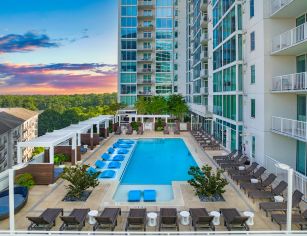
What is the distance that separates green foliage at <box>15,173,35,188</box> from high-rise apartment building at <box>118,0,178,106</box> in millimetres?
40157

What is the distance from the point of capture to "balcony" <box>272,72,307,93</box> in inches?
571

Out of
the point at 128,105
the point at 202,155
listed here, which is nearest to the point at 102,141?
the point at 202,155

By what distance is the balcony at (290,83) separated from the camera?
14498mm

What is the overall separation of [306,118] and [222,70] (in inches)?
457

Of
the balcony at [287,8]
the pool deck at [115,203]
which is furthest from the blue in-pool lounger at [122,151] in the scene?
the balcony at [287,8]

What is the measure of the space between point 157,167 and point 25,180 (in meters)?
8.93

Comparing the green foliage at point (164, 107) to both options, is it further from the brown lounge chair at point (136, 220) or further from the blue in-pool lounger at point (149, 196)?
the brown lounge chair at point (136, 220)

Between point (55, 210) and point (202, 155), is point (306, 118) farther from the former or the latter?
point (55, 210)

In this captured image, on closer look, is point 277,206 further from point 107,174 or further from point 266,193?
point 107,174

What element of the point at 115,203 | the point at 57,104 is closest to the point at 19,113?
the point at 57,104

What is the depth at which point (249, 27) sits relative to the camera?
2039 centimetres

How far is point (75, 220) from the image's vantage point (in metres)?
10.1

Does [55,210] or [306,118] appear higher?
[306,118]

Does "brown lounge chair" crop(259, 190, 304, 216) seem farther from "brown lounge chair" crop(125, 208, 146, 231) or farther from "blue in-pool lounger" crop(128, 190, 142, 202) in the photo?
"blue in-pool lounger" crop(128, 190, 142, 202)
